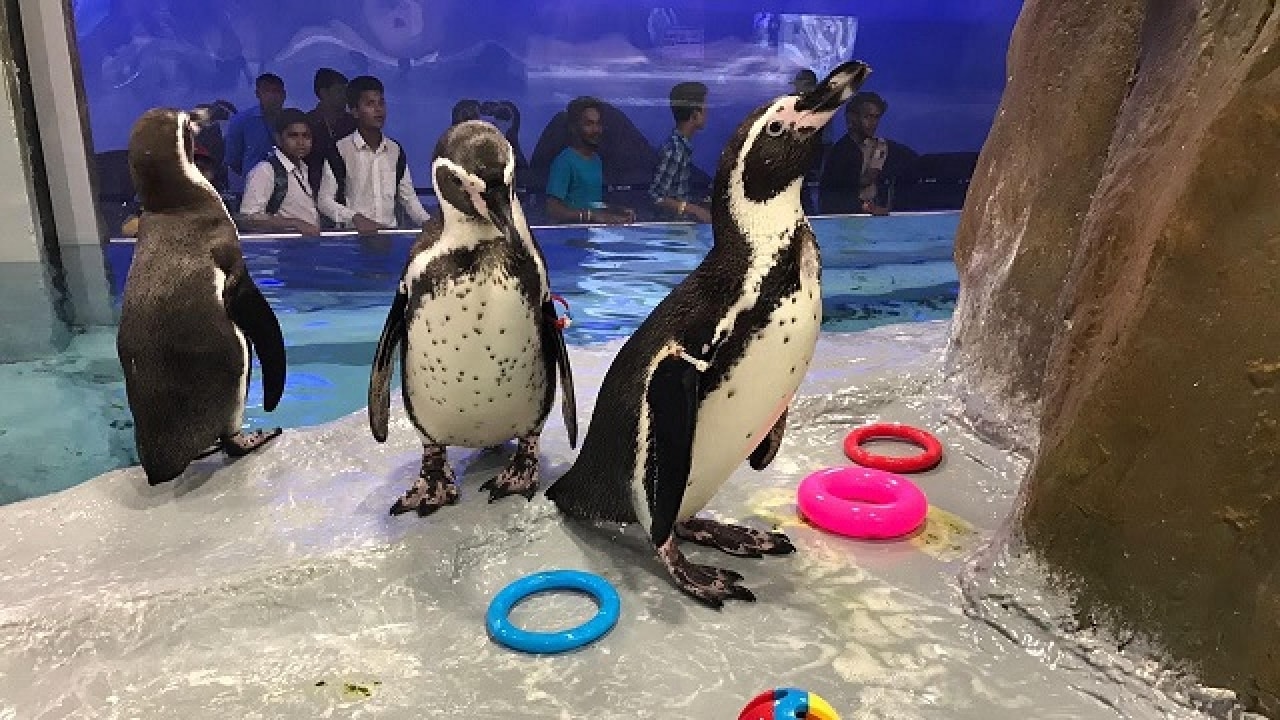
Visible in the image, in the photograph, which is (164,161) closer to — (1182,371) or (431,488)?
(431,488)

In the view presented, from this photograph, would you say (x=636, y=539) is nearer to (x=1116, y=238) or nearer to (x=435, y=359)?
(x=435, y=359)

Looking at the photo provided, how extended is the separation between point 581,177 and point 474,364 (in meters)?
3.67

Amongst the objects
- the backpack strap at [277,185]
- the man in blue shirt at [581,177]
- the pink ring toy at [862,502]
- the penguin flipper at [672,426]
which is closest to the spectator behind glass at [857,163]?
the man in blue shirt at [581,177]

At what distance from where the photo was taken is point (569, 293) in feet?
16.1

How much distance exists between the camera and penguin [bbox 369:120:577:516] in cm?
162

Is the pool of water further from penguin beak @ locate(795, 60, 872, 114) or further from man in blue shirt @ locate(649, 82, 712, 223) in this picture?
penguin beak @ locate(795, 60, 872, 114)

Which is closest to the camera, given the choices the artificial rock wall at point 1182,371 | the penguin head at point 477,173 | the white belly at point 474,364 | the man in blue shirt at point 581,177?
the artificial rock wall at point 1182,371

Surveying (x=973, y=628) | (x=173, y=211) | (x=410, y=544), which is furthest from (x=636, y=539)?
(x=173, y=211)

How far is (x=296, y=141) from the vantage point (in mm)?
4617

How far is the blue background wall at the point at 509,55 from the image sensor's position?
18.0 feet

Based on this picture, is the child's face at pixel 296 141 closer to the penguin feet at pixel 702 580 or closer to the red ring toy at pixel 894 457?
the red ring toy at pixel 894 457

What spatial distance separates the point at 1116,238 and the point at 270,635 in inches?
60.3

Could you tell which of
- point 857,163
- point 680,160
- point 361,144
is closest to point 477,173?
point 361,144

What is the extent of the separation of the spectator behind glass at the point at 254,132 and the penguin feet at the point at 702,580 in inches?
136
